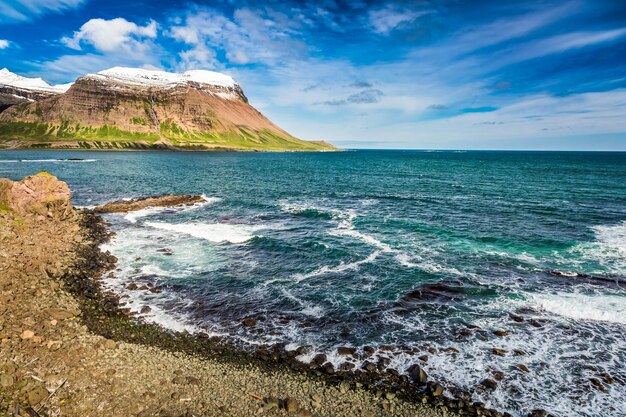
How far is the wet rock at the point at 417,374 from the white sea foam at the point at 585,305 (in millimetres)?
12428

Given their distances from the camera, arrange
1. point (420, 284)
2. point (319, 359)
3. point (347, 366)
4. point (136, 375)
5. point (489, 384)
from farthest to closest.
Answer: point (420, 284) → point (319, 359) → point (347, 366) → point (489, 384) → point (136, 375)

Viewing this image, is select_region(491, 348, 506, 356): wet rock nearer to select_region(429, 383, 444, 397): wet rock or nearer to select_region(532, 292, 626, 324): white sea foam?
select_region(429, 383, 444, 397): wet rock

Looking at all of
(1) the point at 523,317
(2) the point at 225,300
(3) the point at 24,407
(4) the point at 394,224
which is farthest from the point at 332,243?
(3) the point at 24,407

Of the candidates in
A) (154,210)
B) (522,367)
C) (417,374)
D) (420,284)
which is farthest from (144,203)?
(522,367)

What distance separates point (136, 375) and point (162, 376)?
1117 mm

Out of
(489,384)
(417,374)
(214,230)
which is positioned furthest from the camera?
(214,230)

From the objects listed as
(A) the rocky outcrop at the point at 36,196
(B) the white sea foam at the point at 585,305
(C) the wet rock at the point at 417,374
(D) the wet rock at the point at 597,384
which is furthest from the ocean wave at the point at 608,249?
(A) the rocky outcrop at the point at 36,196

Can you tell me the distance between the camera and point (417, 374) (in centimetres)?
1648

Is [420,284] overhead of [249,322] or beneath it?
overhead

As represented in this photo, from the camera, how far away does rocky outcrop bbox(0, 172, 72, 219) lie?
123 ft

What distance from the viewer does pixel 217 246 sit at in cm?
3709

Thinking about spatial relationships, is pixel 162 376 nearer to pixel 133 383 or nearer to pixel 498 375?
pixel 133 383

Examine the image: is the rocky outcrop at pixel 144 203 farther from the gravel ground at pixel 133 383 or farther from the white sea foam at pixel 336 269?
the white sea foam at pixel 336 269

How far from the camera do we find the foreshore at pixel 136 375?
44.8ft
